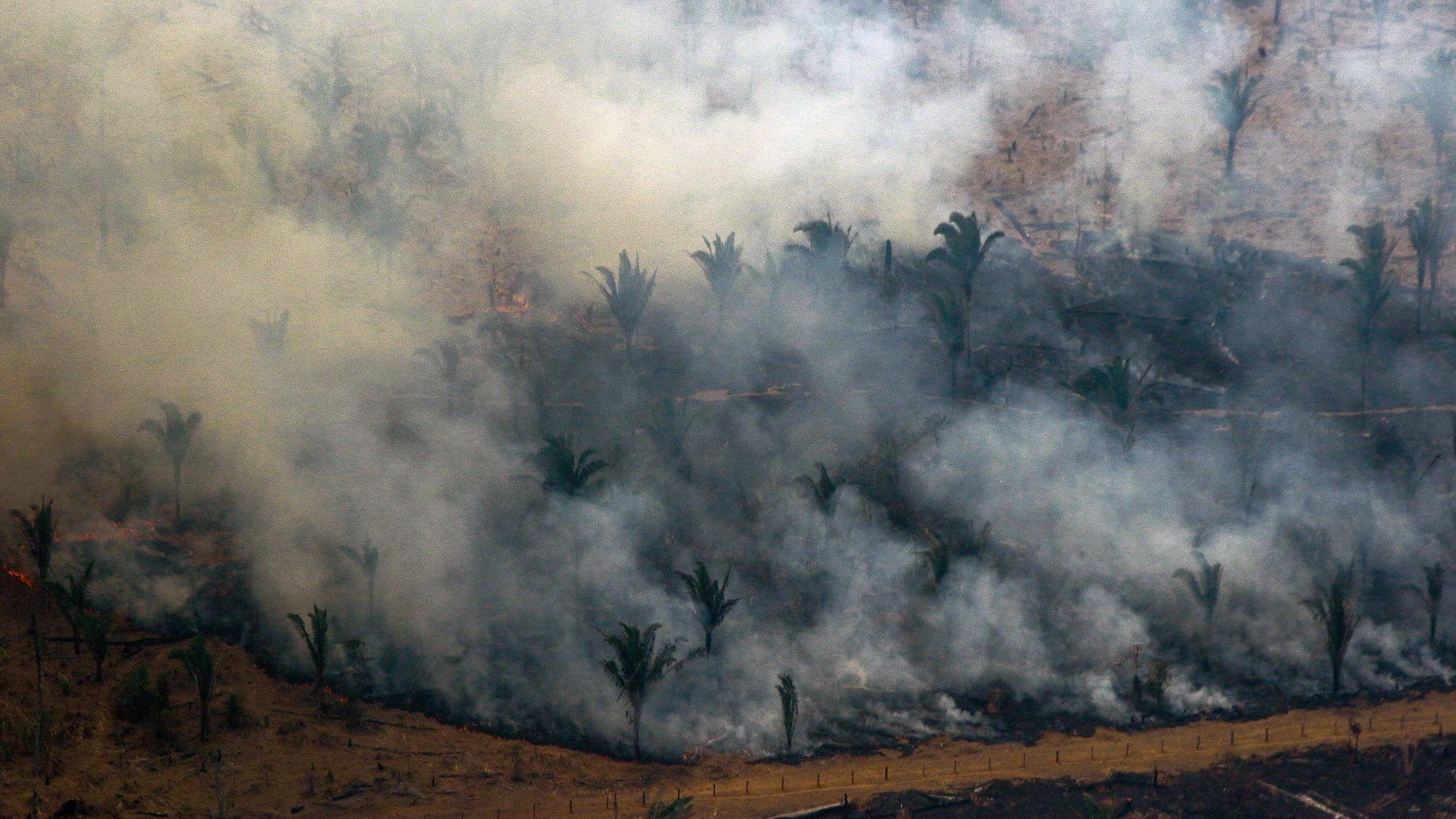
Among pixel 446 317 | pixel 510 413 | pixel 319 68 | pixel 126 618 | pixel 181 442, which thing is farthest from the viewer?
pixel 319 68

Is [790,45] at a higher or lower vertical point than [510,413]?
higher

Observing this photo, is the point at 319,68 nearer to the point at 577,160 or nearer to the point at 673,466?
the point at 577,160

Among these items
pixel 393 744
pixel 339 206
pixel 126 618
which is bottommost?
pixel 393 744

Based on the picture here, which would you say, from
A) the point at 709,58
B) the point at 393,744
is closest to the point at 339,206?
the point at 709,58

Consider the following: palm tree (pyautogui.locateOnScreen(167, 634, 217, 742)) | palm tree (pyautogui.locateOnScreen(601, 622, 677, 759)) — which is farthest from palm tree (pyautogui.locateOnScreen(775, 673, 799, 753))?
palm tree (pyautogui.locateOnScreen(167, 634, 217, 742))

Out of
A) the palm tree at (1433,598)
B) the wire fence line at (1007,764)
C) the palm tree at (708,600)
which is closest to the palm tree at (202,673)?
the wire fence line at (1007,764)

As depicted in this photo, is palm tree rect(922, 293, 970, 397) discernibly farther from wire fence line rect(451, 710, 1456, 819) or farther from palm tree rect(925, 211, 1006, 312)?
wire fence line rect(451, 710, 1456, 819)
